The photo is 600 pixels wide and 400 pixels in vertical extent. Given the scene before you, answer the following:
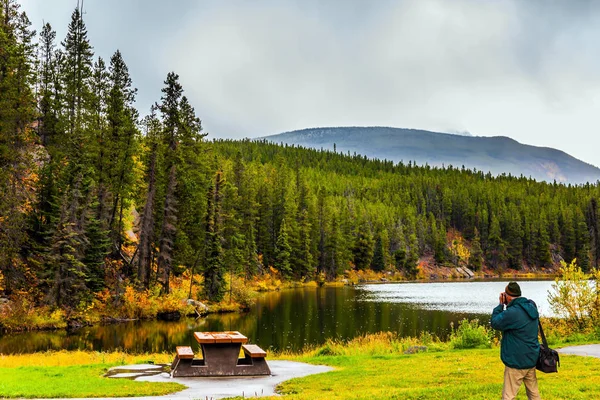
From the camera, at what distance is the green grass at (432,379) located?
12.9 metres

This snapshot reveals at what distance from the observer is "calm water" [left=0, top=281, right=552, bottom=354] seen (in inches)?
1394

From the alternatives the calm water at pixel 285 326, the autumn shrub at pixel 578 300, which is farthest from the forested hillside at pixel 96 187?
the autumn shrub at pixel 578 300

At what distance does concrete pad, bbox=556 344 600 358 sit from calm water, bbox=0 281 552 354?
51.5 feet

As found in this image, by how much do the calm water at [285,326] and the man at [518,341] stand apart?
2467 cm

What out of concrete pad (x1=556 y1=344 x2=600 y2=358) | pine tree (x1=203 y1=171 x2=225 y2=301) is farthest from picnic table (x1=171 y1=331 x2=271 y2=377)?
pine tree (x1=203 y1=171 x2=225 y2=301)

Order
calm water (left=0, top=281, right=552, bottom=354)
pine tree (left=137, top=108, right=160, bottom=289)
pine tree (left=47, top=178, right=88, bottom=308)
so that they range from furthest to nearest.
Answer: pine tree (left=137, top=108, right=160, bottom=289) → pine tree (left=47, top=178, right=88, bottom=308) → calm water (left=0, top=281, right=552, bottom=354)

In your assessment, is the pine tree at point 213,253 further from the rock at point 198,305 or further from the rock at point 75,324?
the rock at point 75,324

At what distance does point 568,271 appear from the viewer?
2884 centimetres

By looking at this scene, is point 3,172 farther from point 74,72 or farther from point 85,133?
point 74,72

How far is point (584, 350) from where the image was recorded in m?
21.6

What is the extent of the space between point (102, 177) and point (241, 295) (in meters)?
19.6

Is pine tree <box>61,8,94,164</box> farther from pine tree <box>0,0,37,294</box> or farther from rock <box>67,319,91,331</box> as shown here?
rock <box>67,319,91,331</box>

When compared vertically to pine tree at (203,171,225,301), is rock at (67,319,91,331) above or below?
below

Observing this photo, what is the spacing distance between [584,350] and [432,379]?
31.3 ft
